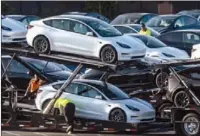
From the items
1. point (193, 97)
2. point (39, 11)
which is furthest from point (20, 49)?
point (39, 11)

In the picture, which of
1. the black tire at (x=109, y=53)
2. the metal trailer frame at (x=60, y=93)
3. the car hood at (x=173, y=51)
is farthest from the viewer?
the car hood at (x=173, y=51)

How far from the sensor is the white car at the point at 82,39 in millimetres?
17328

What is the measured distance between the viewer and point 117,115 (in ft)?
55.8

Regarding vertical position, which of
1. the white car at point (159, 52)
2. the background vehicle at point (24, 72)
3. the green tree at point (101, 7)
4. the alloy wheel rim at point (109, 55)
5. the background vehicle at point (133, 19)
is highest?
the green tree at point (101, 7)

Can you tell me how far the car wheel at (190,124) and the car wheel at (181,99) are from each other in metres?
0.50

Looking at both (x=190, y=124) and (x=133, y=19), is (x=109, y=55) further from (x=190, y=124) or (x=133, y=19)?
(x=133, y=19)

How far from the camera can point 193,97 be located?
16.5 meters

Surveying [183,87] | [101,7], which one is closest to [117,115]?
[183,87]

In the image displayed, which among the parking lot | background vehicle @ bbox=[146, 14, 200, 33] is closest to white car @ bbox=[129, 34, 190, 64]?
the parking lot

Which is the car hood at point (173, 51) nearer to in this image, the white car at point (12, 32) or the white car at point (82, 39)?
the white car at point (82, 39)

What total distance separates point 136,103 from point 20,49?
3441mm

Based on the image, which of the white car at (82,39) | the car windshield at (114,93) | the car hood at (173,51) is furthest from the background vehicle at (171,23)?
A: the car windshield at (114,93)

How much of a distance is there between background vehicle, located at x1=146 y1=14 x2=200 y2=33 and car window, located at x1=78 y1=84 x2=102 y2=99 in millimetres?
11951

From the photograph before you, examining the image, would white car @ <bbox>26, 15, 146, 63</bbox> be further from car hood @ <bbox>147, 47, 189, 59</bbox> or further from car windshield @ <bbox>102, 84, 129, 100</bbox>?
car hood @ <bbox>147, 47, 189, 59</bbox>
